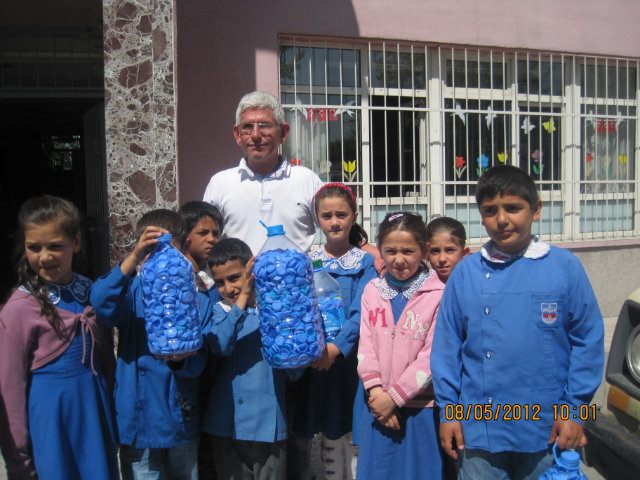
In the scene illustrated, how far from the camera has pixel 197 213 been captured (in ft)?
7.80

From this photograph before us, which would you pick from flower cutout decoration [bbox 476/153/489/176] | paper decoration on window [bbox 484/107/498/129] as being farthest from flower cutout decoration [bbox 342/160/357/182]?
paper decoration on window [bbox 484/107/498/129]

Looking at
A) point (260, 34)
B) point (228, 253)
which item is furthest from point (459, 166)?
point (228, 253)

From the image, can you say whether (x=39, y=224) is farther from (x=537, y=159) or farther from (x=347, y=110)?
(x=537, y=159)

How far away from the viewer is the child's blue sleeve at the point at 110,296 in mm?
1818

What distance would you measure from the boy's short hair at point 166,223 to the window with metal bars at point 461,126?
272 cm

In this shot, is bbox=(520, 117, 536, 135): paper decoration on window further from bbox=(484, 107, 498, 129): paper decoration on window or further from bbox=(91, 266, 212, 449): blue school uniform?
bbox=(91, 266, 212, 449): blue school uniform

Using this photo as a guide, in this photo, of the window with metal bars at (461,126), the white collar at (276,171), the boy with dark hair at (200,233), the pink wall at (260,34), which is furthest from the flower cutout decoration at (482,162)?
the boy with dark hair at (200,233)

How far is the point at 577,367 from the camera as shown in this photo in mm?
1684

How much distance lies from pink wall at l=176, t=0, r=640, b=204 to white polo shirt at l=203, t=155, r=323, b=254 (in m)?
1.59

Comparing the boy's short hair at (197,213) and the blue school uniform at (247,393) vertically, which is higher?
the boy's short hair at (197,213)

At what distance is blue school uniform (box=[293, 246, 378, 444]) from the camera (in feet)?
7.38

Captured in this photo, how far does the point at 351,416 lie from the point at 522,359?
922 millimetres

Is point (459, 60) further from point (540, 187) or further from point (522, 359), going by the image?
point (522, 359)

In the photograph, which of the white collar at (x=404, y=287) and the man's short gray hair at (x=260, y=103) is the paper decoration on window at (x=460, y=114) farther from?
the white collar at (x=404, y=287)
